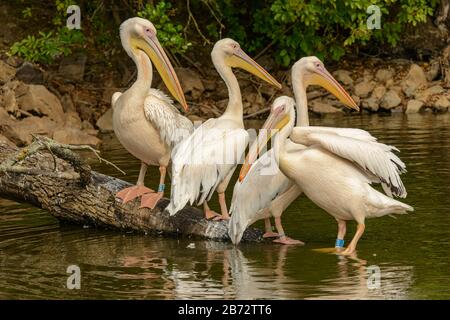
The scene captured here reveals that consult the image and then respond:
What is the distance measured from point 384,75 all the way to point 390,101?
1.16m

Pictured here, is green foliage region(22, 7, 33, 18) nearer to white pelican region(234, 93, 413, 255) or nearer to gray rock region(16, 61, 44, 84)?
gray rock region(16, 61, 44, 84)

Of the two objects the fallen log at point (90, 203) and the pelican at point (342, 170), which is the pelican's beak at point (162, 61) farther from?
the pelican at point (342, 170)

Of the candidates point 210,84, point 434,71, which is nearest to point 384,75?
point 434,71

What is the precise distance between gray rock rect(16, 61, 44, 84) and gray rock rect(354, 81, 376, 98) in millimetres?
5781

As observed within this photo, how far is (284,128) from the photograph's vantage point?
27.2 feet

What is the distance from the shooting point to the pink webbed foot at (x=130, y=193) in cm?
886

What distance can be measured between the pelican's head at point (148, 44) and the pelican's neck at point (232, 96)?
42cm

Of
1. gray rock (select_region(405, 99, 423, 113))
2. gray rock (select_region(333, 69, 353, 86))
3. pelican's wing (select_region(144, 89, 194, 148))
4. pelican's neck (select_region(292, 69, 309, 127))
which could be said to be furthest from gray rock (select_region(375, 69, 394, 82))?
pelican's wing (select_region(144, 89, 194, 148))

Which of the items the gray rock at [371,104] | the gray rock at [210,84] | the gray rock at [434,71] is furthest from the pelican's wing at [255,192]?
the gray rock at [434,71]

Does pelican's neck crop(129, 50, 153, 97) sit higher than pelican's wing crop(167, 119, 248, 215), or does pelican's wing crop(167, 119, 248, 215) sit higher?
pelican's neck crop(129, 50, 153, 97)

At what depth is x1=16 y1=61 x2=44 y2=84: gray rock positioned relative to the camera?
17812mm

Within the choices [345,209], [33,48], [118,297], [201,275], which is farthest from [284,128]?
[33,48]

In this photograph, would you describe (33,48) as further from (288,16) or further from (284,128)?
(284,128)

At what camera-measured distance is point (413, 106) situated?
741 inches
